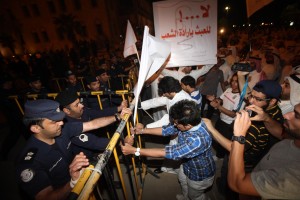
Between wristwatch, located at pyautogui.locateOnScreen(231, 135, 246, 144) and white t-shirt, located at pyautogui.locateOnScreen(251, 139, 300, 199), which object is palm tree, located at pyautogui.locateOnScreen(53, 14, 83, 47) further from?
white t-shirt, located at pyautogui.locateOnScreen(251, 139, 300, 199)

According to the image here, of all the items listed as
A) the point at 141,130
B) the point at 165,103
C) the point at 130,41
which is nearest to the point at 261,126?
the point at 141,130

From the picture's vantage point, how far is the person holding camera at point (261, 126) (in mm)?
2602

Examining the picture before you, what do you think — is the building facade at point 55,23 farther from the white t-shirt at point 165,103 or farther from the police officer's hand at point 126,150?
the police officer's hand at point 126,150

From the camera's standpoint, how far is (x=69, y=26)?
35.8 meters

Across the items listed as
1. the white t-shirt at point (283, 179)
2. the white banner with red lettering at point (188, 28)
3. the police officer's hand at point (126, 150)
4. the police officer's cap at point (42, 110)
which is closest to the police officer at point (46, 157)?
the police officer's cap at point (42, 110)

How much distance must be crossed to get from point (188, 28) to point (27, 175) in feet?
13.5

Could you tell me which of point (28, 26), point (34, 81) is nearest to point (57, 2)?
point (28, 26)

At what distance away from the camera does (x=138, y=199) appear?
11.1ft

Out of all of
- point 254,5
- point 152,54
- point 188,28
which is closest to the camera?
point 152,54

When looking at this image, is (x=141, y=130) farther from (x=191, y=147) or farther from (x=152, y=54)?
(x=152, y=54)

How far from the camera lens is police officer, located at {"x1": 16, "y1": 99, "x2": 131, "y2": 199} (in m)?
1.97

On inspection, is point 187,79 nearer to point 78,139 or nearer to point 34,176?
point 78,139

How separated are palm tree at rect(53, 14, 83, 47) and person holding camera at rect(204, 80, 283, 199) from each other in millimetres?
37734

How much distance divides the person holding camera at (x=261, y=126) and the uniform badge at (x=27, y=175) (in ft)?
8.01
